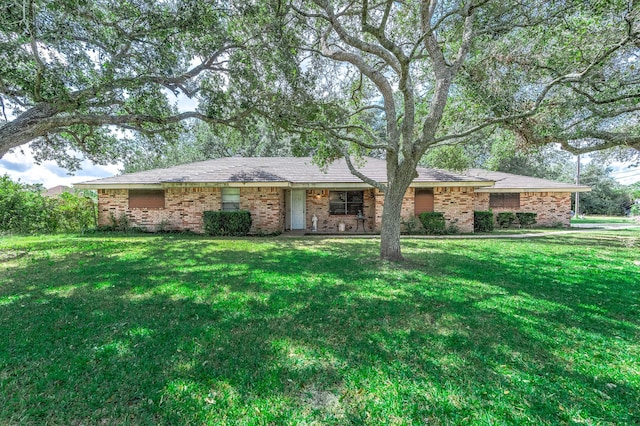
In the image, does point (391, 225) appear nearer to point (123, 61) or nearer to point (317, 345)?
point (317, 345)

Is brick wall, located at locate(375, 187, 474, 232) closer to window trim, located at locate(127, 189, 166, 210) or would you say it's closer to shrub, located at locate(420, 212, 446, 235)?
shrub, located at locate(420, 212, 446, 235)

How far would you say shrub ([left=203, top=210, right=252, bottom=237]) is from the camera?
39.1ft

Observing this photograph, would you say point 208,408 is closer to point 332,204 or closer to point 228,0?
point 228,0

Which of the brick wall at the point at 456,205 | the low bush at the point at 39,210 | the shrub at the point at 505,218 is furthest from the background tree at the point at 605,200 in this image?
the low bush at the point at 39,210

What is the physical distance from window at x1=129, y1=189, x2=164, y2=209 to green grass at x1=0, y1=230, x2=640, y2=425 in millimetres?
7204

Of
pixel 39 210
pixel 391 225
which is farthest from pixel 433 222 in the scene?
pixel 39 210

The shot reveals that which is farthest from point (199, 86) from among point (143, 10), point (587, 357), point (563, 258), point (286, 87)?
point (563, 258)

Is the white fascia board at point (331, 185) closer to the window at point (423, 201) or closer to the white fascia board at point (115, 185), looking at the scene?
the window at point (423, 201)

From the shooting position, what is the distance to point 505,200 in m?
16.6

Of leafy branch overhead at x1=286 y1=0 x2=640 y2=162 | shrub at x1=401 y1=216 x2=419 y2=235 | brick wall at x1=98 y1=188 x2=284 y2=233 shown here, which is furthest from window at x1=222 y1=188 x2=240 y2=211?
shrub at x1=401 y1=216 x2=419 y2=235

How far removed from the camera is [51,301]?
420 centimetres

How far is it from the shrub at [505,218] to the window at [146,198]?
61.1 feet

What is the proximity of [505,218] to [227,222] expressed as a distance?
15.7 meters

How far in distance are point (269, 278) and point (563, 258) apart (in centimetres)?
830
